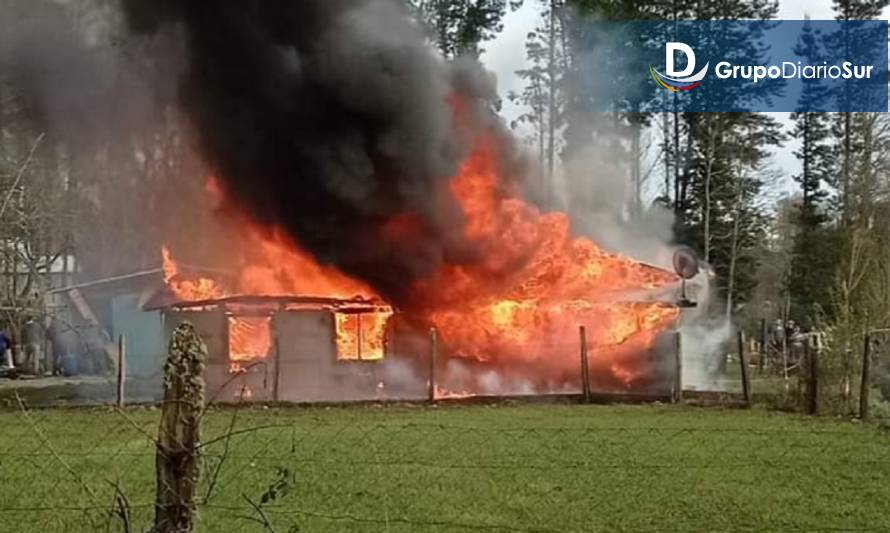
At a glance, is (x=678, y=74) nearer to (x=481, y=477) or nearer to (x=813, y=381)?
(x=813, y=381)

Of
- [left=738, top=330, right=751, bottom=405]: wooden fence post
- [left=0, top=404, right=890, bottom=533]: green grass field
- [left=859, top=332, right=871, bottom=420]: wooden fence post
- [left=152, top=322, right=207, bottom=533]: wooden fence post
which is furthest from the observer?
[left=738, top=330, right=751, bottom=405]: wooden fence post

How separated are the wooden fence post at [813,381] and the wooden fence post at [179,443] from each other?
14006 mm

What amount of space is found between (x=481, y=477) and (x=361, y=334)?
42.7 ft

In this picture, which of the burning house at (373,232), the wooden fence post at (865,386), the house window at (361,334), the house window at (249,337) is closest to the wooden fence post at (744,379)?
the wooden fence post at (865,386)

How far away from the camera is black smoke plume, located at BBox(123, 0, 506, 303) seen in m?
23.2

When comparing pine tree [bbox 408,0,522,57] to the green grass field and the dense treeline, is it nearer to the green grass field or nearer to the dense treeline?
the dense treeline

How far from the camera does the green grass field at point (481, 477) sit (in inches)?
292

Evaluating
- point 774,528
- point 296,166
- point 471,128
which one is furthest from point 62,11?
point 774,528

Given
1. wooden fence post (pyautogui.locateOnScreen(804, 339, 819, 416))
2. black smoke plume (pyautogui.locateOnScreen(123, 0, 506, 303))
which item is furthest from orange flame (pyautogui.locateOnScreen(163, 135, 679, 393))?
wooden fence post (pyautogui.locateOnScreen(804, 339, 819, 416))

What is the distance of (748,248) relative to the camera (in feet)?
128

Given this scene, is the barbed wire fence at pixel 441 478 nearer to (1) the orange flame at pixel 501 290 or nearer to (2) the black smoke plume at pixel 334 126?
(1) the orange flame at pixel 501 290

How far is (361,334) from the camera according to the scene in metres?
22.1

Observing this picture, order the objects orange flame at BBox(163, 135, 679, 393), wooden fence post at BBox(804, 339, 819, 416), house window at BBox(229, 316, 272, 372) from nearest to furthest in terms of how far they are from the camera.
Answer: wooden fence post at BBox(804, 339, 819, 416) < house window at BBox(229, 316, 272, 372) < orange flame at BBox(163, 135, 679, 393)

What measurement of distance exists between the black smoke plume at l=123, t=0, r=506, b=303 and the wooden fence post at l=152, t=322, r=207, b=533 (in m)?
19.1
